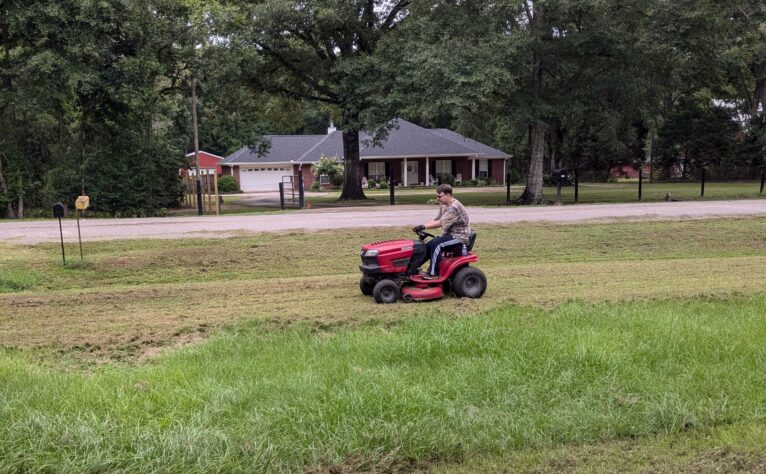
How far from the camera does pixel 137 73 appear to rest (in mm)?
22031

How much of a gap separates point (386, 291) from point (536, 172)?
71.5 feet

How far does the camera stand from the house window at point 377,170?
52750mm

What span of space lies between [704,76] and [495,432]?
30.4m

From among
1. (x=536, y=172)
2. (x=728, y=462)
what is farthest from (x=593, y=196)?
(x=728, y=462)

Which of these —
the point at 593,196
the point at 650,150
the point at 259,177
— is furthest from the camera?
the point at 650,150

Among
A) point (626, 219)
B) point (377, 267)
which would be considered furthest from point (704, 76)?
point (377, 267)

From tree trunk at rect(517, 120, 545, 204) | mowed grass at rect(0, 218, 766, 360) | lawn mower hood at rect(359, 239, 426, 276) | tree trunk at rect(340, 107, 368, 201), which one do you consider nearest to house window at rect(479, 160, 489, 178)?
tree trunk at rect(340, 107, 368, 201)

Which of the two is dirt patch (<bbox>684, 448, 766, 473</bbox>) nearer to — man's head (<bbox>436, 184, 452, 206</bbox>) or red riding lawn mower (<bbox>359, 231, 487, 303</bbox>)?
red riding lawn mower (<bbox>359, 231, 487, 303</bbox>)

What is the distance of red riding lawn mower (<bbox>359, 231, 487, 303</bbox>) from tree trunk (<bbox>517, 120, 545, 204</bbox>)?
20322 mm

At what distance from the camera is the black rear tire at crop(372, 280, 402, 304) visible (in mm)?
8406

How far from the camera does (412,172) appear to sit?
53.2 metres

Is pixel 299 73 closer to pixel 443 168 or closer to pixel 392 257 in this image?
pixel 392 257

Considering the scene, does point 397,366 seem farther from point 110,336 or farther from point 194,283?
point 194,283

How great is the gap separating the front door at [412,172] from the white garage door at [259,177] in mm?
10186
